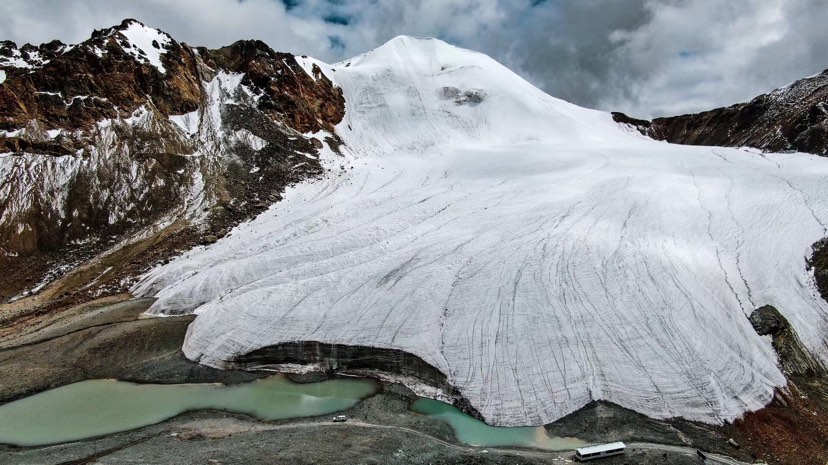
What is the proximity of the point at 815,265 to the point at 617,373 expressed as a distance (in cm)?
1728

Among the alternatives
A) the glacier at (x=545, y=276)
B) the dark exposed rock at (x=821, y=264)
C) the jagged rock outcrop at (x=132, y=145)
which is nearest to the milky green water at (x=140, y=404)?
the glacier at (x=545, y=276)

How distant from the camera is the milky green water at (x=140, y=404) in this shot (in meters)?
21.1

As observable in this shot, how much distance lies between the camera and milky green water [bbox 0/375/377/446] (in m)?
21.1

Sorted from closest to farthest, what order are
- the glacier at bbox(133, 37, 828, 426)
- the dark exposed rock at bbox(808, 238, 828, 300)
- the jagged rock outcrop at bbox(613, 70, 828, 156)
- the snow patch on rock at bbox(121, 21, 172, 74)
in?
the glacier at bbox(133, 37, 828, 426) → the dark exposed rock at bbox(808, 238, 828, 300) → the jagged rock outcrop at bbox(613, 70, 828, 156) → the snow patch on rock at bbox(121, 21, 172, 74)

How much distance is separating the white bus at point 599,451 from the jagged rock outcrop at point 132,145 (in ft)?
112

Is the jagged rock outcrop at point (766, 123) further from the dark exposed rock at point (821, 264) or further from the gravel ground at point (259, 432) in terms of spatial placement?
the gravel ground at point (259, 432)

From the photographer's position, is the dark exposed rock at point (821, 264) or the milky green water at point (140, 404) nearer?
the milky green water at point (140, 404)

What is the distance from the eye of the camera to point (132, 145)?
4922cm

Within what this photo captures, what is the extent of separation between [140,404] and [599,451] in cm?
2099

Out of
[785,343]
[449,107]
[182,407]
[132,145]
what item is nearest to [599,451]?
[785,343]

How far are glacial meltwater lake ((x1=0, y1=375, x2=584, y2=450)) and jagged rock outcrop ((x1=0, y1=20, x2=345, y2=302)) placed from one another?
16347mm

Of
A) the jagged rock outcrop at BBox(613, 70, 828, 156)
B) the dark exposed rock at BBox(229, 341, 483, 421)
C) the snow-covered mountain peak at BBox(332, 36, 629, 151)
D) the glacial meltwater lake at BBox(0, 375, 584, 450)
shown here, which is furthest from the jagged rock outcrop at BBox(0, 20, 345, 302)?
the jagged rock outcrop at BBox(613, 70, 828, 156)

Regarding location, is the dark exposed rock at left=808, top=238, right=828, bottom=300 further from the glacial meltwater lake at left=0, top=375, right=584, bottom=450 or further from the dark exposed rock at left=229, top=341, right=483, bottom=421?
the dark exposed rock at left=229, top=341, right=483, bottom=421

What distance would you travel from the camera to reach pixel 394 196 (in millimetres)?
46594
